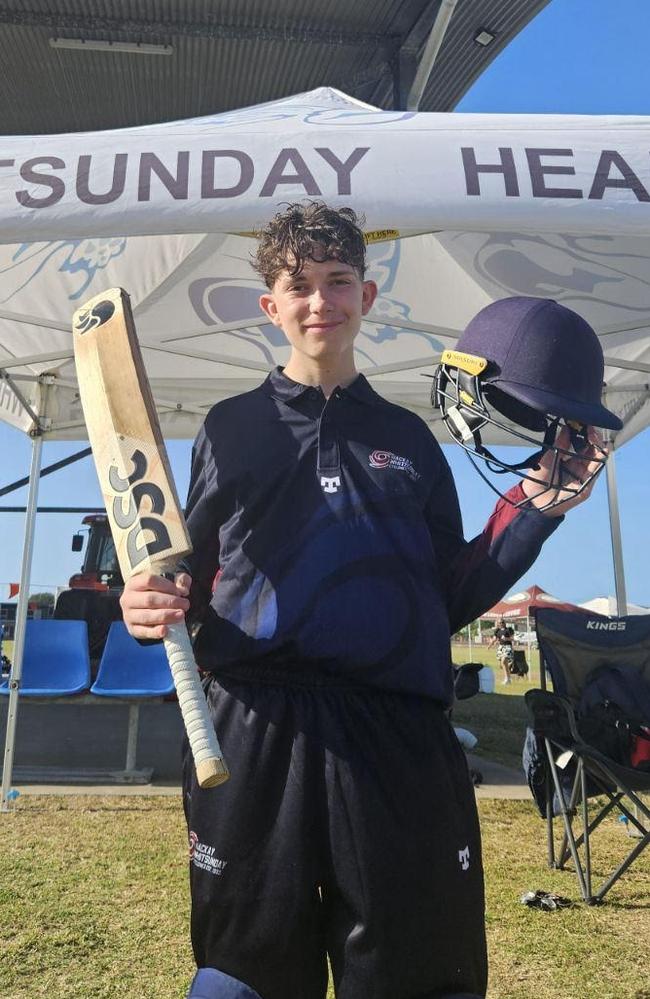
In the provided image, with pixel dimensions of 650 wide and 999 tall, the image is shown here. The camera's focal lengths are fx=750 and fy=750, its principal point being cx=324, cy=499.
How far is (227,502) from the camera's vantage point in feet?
4.41

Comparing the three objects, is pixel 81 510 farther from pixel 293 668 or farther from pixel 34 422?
pixel 293 668

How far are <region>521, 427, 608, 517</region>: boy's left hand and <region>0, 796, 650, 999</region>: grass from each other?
202cm

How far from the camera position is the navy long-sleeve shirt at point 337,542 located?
120cm

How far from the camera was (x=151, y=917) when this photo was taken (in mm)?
3049

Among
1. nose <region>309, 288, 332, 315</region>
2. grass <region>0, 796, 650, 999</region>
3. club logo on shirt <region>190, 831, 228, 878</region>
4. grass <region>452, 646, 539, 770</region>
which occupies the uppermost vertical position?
nose <region>309, 288, 332, 315</region>

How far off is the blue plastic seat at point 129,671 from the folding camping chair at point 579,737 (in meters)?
2.73

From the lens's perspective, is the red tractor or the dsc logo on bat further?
the red tractor

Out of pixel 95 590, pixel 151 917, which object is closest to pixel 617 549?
pixel 151 917

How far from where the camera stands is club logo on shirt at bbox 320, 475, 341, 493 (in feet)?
4.25

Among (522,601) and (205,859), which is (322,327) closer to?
(205,859)

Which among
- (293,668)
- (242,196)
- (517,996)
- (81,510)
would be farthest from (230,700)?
(81,510)

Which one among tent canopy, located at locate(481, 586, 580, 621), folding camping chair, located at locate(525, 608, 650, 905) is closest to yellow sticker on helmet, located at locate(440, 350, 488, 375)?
folding camping chair, located at locate(525, 608, 650, 905)

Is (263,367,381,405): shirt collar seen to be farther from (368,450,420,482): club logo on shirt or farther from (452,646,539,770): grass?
(452,646,539,770): grass

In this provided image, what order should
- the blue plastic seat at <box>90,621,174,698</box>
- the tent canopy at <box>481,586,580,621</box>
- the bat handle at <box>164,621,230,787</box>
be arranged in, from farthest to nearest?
A: the tent canopy at <box>481,586,580,621</box> → the blue plastic seat at <box>90,621,174,698</box> → the bat handle at <box>164,621,230,787</box>
